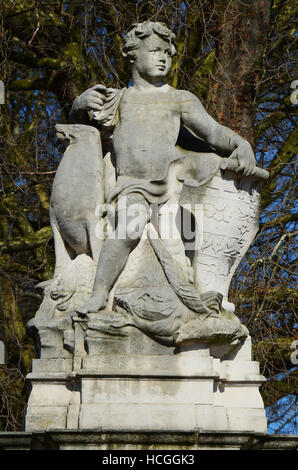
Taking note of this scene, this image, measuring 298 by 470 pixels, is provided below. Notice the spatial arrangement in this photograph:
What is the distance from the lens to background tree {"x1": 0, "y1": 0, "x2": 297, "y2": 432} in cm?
1168

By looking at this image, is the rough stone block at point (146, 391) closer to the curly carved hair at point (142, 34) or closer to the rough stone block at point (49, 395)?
the rough stone block at point (49, 395)

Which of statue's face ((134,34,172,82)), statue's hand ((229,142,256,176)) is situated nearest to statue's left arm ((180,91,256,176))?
statue's hand ((229,142,256,176))

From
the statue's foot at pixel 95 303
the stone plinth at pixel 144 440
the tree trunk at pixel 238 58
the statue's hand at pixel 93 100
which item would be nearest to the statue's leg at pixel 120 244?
the statue's foot at pixel 95 303

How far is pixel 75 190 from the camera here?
7.88 m

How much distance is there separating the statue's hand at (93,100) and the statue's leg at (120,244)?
2.57ft

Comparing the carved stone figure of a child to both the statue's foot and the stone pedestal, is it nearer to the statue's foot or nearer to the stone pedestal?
the statue's foot

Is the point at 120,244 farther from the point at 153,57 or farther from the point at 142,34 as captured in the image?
the point at 142,34

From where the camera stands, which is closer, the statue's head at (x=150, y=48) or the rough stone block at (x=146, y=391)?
the rough stone block at (x=146, y=391)

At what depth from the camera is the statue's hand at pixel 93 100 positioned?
8.09 metres

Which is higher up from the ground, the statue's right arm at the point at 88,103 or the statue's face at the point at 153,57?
the statue's face at the point at 153,57

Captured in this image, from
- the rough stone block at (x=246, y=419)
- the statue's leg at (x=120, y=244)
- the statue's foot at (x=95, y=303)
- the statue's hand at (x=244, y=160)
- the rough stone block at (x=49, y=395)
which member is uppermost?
the statue's hand at (x=244, y=160)

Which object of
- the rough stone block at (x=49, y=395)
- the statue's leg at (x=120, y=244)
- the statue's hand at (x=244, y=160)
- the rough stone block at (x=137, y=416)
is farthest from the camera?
the statue's hand at (x=244, y=160)

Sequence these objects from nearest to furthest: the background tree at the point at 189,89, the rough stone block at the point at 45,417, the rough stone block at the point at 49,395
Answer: the rough stone block at the point at 45,417
the rough stone block at the point at 49,395
the background tree at the point at 189,89
